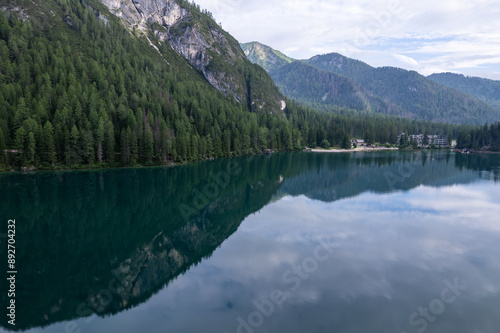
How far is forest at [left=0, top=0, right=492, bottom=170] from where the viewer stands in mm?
95312

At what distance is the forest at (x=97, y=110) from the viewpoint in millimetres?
95312

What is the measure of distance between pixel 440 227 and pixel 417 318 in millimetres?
33607

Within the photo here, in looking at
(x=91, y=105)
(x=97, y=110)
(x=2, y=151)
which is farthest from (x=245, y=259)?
(x=97, y=110)

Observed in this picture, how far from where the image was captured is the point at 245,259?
39.2 m

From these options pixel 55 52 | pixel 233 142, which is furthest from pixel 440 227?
pixel 55 52

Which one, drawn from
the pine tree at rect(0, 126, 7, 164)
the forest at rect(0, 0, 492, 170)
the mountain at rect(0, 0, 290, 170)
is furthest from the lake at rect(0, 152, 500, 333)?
the mountain at rect(0, 0, 290, 170)

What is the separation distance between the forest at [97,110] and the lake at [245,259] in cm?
2180

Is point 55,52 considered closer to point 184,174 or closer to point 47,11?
point 47,11

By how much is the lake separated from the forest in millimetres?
21796

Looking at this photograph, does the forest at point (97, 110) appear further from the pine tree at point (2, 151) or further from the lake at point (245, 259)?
the lake at point (245, 259)

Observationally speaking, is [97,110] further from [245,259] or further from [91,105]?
[245,259]

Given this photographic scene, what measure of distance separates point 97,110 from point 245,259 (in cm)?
10091

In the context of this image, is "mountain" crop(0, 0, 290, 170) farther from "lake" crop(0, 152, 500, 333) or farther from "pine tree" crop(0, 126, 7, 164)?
Answer: "lake" crop(0, 152, 500, 333)

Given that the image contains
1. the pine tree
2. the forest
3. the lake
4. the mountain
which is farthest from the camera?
the mountain
